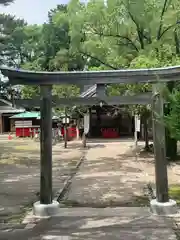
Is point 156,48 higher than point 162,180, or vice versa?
point 156,48

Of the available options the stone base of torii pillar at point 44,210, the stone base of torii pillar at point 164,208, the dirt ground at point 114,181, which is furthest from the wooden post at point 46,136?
the stone base of torii pillar at point 164,208

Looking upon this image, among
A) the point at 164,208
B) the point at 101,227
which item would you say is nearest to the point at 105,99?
the point at 164,208

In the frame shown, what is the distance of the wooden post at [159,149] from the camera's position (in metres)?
7.53

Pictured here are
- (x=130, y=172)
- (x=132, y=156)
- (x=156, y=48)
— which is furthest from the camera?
(x=132, y=156)

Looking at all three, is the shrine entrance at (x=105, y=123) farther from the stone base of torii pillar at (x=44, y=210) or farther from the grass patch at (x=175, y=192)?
the stone base of torii pillar at (x=44, y=210)

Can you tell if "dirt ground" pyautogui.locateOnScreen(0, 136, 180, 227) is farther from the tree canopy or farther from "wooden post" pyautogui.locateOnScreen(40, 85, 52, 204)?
the tree canopy

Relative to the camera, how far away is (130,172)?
45.4 ft

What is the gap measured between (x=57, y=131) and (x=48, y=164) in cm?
2252

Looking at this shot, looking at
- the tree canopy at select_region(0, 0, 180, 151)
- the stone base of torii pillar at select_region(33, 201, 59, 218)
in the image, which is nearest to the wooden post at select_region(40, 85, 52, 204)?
the stone base of torii pillar at select_region(33, 201, 59, 218)

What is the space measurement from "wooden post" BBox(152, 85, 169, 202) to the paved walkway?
1.34 metres

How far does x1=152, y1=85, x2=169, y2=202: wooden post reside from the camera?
7527 millimetres

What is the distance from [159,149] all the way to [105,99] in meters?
1.58

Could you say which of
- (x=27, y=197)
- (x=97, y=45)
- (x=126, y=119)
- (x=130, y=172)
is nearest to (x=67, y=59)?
(x=126, y=119)

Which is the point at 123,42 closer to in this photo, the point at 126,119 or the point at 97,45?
the point at 97,45
